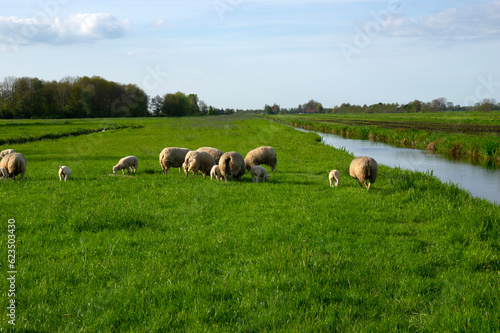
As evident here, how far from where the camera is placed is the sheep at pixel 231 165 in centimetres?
1573

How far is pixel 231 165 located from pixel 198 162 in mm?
2254

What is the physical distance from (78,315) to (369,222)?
25.5 feet

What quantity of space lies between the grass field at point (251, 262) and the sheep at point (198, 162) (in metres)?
3.94

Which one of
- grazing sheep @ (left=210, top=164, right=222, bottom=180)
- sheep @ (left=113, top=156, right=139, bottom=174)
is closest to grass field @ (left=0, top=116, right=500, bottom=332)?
grazing sheep @ (left=210, top=164, right=222, bottom=180)


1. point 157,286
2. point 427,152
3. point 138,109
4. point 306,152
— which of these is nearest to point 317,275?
point 157,286

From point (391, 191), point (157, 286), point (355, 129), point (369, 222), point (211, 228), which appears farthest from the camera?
point (355, 129)

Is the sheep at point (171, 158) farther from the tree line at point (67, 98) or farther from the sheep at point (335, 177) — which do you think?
the tree line at point (67, 98)

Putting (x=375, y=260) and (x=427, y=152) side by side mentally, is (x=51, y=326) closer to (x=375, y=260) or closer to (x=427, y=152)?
(x=375, y=260)

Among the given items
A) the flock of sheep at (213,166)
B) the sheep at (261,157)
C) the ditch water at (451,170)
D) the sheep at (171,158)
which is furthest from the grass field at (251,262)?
the sheep at (261,157)

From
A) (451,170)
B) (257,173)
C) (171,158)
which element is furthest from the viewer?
(451,170)

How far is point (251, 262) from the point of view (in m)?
6.98

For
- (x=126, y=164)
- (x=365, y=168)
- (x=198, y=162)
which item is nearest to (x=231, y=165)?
(x=198, y=162)

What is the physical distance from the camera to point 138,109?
137375mm

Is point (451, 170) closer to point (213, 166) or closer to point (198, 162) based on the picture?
point (213, 166)
